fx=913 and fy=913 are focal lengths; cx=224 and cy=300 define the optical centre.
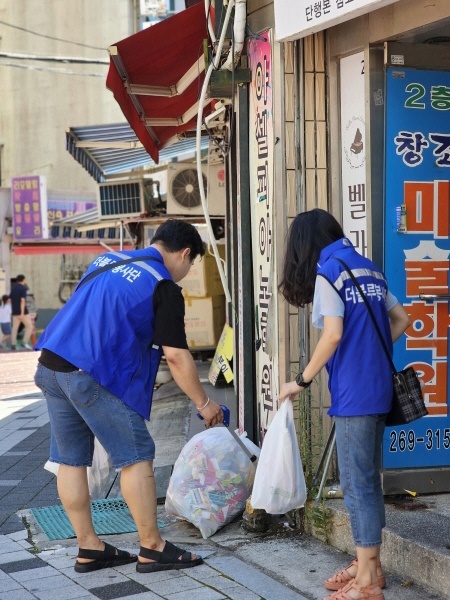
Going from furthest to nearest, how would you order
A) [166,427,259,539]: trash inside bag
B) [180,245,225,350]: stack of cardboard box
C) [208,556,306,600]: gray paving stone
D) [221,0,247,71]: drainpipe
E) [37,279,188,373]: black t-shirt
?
[180,245,225,350]: stack of cardboard box < [221,0,247,71]: drainpipe < [166,427,259,539]: trash inside bag < [37,279,188,373]: black t-shirt < [208,556,306,600]: gray paving stone

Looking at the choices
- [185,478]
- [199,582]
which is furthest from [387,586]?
[185,478]

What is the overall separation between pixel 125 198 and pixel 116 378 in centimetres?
992

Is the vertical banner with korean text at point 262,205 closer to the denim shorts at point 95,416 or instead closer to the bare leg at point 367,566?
the denim shorts at point 95,416

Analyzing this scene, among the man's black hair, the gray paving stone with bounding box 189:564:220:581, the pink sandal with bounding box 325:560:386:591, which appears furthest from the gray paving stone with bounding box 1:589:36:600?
the man's black hair

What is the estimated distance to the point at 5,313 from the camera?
23125mm

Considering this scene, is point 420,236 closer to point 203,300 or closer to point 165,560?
point 165,560

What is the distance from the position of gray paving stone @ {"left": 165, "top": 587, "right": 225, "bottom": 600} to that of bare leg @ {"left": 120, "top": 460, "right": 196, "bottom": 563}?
0.39 metres

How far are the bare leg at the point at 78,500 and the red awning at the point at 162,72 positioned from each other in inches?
123

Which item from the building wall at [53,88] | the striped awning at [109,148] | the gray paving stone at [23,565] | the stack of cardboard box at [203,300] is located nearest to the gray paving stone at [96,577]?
the gray paving stone at [23,565]

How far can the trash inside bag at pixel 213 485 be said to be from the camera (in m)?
5.12

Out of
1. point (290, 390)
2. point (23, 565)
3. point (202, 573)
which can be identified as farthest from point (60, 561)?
point (290, 390)

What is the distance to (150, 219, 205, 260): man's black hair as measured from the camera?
15.4 feet

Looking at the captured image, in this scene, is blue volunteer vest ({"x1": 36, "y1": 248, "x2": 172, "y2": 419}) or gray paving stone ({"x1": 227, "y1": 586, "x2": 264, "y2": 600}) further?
blue volunteer vest ({"x1": 36, "y1": 248, "x2": 172, "y2": 419})

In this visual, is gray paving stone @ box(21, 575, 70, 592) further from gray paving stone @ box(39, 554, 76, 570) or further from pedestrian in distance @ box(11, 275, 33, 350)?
pedestrian in distance @ box(11, 275, 33, 350)
